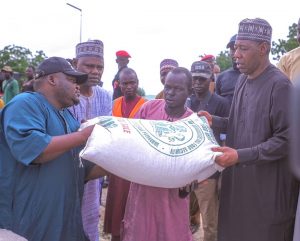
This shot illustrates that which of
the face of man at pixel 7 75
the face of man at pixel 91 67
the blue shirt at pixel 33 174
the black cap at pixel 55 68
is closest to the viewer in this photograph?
the blue shirt at pixel 33 174

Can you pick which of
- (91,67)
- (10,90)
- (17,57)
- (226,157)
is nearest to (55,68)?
(91,67)

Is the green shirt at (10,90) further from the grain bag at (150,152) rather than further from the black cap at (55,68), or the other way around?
the grain bag at (150,152)

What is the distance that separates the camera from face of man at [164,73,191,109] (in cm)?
322

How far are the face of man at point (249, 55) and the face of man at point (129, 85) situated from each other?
1956 millimetres

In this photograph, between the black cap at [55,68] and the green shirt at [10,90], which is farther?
the green shirt at [10,90]

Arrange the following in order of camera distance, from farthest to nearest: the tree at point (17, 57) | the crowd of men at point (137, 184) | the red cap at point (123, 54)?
the tree at point (17, 57) → the red cap at point (123, 54) → the crowd of men at point (137, 184)

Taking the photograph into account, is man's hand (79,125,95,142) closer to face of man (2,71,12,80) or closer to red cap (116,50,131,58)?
red cap (116,50,131,58)

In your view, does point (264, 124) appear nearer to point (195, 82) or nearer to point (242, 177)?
point (242, 177)

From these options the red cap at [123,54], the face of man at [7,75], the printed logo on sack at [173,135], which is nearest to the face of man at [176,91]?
the printed logo on sack at [173,135]

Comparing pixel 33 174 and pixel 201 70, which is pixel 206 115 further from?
pixel 201 70

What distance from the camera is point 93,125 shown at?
2.63 meters

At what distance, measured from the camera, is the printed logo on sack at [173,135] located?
270cm

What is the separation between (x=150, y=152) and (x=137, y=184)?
1.73 feet

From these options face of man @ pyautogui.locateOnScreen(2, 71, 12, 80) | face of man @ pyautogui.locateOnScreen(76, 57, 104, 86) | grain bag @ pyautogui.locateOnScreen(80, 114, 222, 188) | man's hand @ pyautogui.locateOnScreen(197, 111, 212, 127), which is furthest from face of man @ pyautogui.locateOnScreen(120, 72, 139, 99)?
face of man @ pyautogui.locateOnScreen(2, 71, 12, 80)
